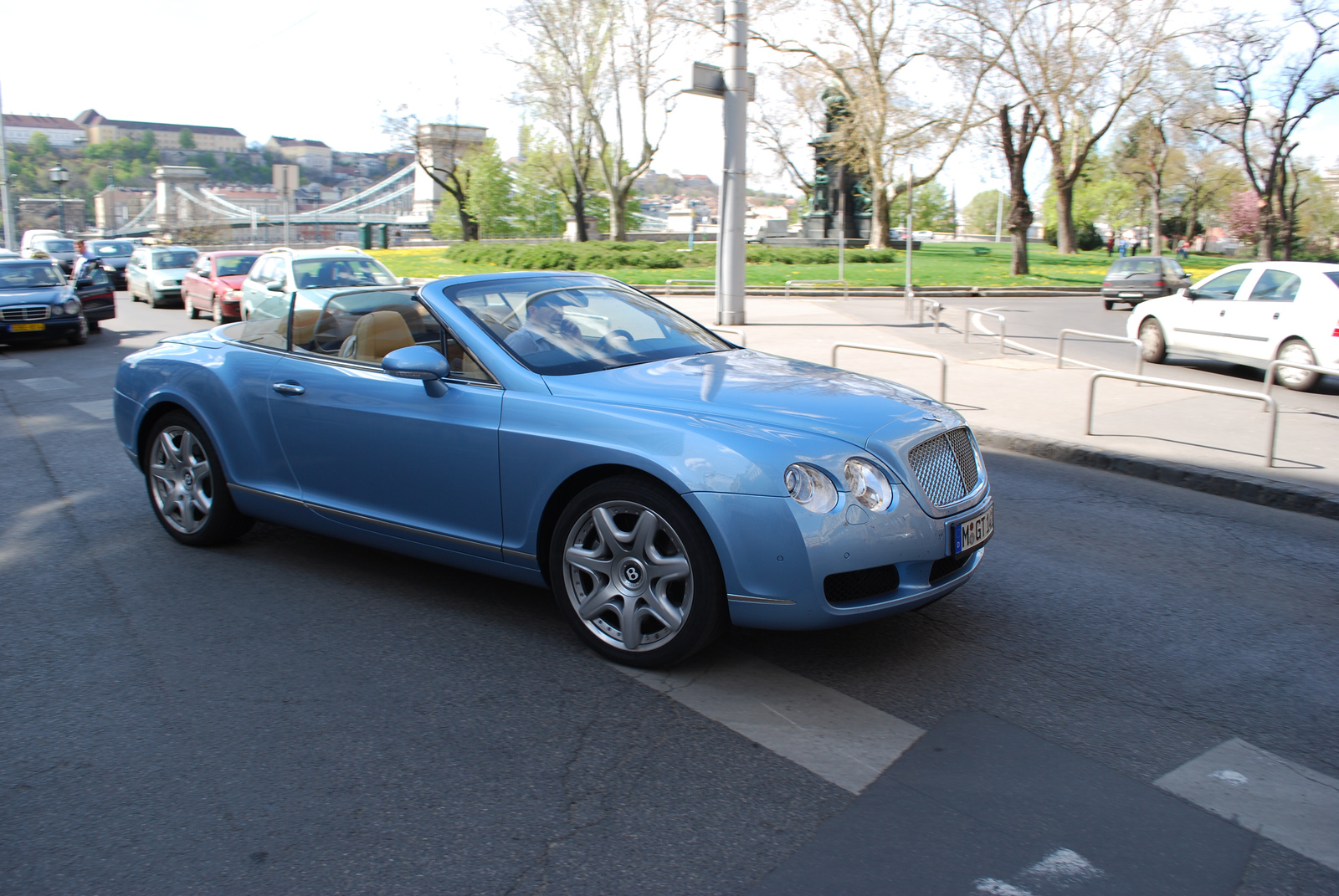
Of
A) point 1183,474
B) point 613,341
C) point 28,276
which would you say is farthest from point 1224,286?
point 28,276

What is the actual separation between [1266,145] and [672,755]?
58934 mm

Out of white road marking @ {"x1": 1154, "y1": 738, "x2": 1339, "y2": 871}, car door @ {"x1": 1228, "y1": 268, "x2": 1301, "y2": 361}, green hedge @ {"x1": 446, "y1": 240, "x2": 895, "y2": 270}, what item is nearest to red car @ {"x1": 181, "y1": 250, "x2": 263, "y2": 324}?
green hedge @ {"x1": 446, "y1": 240, "x2": 895, "y2": 270}

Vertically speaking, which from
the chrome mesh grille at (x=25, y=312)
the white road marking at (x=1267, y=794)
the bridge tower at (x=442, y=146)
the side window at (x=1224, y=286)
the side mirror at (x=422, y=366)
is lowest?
the white road marking at (x=1267, y=794)

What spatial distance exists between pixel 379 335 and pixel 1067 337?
1725cm

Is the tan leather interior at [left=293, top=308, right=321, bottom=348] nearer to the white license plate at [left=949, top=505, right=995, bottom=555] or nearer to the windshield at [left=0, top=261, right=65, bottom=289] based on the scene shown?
the white license plate at [left=949, top=505, right=995, bottom=555]

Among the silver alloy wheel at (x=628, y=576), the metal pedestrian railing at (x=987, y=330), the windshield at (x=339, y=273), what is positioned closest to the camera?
the silver alloy wheel at (x=628, y=576)

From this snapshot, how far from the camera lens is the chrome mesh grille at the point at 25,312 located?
16.6 metres

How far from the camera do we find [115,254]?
35.9m

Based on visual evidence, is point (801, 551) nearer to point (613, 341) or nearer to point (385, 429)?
point (613, 341)

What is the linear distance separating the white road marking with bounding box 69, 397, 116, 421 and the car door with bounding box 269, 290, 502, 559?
6.16 meters

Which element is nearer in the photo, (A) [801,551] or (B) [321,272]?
(A) [801,551]

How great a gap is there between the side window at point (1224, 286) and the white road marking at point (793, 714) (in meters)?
12.5

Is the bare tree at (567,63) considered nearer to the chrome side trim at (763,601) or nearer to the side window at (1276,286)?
the side window at (1276,286)

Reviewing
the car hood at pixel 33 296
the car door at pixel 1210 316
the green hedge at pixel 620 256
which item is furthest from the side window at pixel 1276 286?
the green hedge at pixel 620 256
